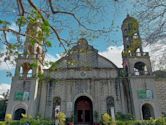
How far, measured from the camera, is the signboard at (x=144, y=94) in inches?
773

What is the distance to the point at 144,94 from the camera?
19.7 m

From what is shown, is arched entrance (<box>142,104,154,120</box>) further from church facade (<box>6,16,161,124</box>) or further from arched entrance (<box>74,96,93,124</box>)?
arched entrance (<box>74,96,93,124</box>)

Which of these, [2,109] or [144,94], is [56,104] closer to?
[2,109]

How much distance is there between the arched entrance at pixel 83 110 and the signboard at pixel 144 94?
6492mm

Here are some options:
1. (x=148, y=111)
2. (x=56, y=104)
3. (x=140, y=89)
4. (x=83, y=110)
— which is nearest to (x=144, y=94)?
(x=140, y=89)

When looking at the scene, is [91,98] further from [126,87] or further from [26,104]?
[26,104]

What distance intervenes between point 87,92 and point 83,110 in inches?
108

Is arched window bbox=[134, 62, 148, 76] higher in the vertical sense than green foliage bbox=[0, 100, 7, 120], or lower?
higher

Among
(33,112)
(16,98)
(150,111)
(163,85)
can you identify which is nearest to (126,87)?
(150,111)

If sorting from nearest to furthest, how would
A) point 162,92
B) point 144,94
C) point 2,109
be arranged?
1. point 144,94
2. point 162,92
3. point 2,109

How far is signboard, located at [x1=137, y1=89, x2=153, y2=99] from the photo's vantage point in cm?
1962

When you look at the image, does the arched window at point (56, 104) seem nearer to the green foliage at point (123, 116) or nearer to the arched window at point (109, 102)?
the arched window at point (109, 102)

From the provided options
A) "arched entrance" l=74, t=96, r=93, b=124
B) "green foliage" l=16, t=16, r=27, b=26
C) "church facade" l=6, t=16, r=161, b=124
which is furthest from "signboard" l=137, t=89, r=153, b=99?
"green foliage" l=16, t=16, r=27, b=26

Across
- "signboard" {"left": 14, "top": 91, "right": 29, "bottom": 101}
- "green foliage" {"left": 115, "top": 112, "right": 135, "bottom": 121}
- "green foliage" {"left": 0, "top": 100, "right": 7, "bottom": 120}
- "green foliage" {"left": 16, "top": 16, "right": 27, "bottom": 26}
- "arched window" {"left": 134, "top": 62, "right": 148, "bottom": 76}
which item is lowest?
"green foliage" {"left": 115, "top": 112, "right": 135, "bottom": 121}
